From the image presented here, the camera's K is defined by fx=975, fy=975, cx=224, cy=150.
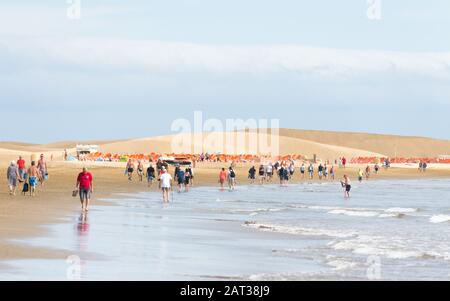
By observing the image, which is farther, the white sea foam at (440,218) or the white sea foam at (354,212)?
the white sea foam at (354,212)

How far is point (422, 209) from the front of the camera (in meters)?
42.9

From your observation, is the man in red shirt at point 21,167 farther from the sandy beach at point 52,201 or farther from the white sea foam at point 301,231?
the white sea foam at point 301,231

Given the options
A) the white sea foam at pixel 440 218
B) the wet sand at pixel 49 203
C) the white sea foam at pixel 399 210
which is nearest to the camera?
the wet sand at pixel 49 203

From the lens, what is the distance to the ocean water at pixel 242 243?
701 inches

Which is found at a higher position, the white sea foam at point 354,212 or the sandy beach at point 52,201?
the sandy beach at point 52,201

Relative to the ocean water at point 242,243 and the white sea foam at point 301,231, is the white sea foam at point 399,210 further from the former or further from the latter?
the white sea foam at point 301,231

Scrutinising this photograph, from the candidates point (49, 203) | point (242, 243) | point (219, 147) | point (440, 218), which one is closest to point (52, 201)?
point (49, 203)

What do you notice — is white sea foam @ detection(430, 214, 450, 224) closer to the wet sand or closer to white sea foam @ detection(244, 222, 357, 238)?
white sea foam @ detection(244, 222, 357, 238)

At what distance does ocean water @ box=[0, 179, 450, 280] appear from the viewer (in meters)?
17.8

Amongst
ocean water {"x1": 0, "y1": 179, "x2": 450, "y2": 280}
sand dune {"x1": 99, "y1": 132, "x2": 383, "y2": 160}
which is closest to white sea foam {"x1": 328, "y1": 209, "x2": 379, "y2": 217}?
ocean water {"x1": 0, "y1": 179, "x2": 450, "y2": 280}

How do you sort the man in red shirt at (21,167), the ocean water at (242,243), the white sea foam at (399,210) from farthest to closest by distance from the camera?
the man in red shirt at (21,167)
the white sea foam at (399,210)
the ocean water at (242,243)

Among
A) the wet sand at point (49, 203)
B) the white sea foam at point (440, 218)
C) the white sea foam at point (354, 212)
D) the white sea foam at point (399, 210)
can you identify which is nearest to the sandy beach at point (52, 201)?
the wet sand at point (49, 203)

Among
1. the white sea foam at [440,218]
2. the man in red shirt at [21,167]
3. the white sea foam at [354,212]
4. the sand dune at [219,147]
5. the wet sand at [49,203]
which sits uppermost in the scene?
the sand dune at [219,147]
